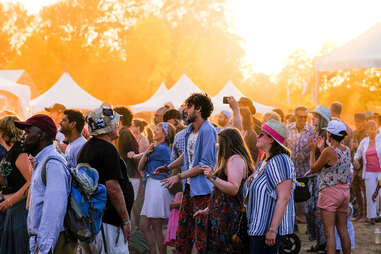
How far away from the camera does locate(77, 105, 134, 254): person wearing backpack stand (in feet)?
14.8

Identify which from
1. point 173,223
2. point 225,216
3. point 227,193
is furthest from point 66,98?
point 227,193

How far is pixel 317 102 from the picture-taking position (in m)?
13.1

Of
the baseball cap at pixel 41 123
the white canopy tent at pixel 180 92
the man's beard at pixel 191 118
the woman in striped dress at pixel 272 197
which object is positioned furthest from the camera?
the white canopy tent at pixel 180 92

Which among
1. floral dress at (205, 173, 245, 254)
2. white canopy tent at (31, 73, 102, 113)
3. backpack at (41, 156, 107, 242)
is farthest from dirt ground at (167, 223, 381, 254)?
white canopy tent at (31, 73, 102, 113)

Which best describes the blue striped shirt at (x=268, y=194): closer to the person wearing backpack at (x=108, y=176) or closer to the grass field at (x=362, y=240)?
the person wearing backpack at (x=108, y=176)

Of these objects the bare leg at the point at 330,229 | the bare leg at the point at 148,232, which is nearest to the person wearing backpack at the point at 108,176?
the bare leg at the point at 148,232

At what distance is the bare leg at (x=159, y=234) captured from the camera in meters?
7.36

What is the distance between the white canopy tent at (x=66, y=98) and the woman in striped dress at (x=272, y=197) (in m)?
14.2

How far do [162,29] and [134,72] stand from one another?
14.1 ft

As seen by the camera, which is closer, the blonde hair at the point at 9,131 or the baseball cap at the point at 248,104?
the blonde hair at the point at 9,131

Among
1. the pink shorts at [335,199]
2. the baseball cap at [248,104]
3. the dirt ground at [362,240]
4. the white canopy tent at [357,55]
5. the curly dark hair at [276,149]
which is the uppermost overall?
the white canopy tent at [357,55]

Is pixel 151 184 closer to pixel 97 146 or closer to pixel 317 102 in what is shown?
pixel 97 146

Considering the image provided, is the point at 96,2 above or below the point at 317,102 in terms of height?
above

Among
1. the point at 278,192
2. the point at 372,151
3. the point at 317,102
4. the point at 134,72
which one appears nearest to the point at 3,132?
the point at 278,192
